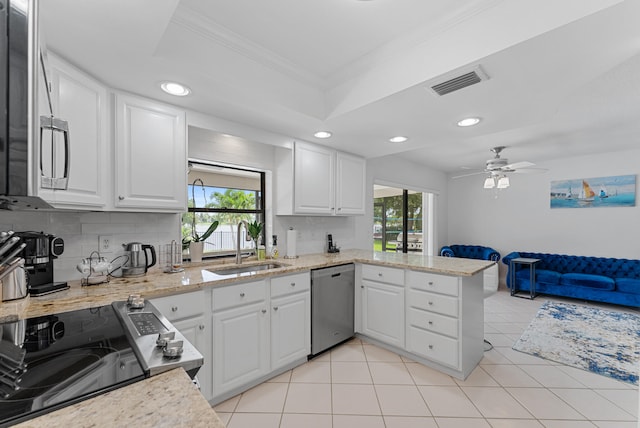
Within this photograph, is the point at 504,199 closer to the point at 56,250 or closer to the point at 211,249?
the point at 211,249

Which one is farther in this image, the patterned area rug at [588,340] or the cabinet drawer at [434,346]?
the patterned area rug at [588,340]

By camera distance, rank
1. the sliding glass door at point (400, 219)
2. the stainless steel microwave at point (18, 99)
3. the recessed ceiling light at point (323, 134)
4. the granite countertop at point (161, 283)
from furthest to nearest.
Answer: the sliding glass door at point (400, 219) → the recessed ceiling light at point (323, 134) → the granite countertop at point (161, 283) → the stainless steel microwave at point (18, 99)

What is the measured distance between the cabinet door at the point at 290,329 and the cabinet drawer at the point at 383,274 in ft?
2.48

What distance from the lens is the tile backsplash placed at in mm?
1743

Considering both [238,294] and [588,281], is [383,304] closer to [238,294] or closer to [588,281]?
[238,294]

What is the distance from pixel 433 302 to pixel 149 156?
8.48 feet

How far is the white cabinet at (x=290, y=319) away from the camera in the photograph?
7.80ft

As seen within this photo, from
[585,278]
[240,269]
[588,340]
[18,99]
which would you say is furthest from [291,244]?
[585,278]

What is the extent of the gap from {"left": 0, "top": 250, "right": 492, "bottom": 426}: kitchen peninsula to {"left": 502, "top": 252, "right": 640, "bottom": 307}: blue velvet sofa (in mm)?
3247

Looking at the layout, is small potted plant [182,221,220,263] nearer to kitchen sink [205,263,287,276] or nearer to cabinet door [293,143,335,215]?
kitchen sink [205,263,287,276]

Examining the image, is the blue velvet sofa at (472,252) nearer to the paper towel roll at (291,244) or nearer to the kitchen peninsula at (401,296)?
the kitchen peninsula at (401,296)

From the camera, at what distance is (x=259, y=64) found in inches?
81.2

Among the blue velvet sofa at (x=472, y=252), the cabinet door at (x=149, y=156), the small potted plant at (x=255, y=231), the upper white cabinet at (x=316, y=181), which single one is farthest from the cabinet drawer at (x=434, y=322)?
the blue velvet sofa at (x=472, y=252)

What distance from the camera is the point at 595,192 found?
499 cm
